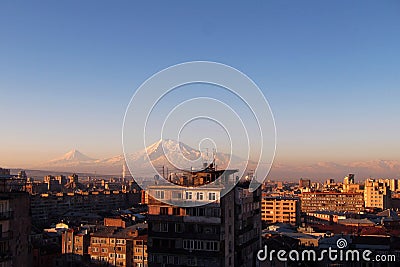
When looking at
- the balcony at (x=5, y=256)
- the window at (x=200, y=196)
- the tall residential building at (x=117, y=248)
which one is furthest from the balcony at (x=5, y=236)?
the tall residential building at (x=117, y=248)

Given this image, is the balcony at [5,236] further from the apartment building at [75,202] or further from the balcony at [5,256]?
the apartment building at [75,202]

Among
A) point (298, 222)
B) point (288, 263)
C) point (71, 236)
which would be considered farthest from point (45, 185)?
point (288, 263)

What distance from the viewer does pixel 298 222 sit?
6378 centimetres

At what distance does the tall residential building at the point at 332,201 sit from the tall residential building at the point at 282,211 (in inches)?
662

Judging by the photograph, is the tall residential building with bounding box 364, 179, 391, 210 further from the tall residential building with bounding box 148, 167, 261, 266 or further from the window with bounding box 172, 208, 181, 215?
the window with bounding box 172, 208, 181, 215

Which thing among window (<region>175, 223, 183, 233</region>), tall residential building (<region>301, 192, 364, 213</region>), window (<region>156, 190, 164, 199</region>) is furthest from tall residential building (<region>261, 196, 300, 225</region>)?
window (<region>175, 223, 183, 233</region>)

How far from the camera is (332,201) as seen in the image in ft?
270

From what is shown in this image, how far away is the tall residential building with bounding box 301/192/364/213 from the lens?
265 feet

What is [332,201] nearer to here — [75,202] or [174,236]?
[75,202]

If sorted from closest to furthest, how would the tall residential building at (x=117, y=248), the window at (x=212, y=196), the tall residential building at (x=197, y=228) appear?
the tall residential building at (x=197, y=228), the window at (x=212, y=196), the tall residential building at (x=117, y=248)

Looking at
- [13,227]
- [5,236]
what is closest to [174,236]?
[13,227]

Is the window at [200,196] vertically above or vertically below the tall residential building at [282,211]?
above

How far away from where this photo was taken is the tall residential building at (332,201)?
Result: 8062 centimetres

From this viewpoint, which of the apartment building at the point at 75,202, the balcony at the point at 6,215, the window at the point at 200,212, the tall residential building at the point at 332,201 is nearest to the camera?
the balcony at the point at 6,215
